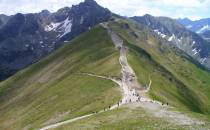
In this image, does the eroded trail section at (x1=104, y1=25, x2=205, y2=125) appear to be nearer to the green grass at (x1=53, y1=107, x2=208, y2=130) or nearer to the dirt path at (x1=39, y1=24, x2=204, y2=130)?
the dirt path at (x1=39, y1=24, x2=204, y2=130)

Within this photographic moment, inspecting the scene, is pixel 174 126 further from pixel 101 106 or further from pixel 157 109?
pixel 101 106

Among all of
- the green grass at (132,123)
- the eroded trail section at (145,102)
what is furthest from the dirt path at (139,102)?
the green grass at (132,123)

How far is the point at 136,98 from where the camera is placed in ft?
457

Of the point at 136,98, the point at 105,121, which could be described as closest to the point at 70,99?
the point at 136,98

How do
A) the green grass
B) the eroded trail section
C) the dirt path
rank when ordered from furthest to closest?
the dirt path → the eroded trail section → the green grass

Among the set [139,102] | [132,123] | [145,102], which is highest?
[132,123]

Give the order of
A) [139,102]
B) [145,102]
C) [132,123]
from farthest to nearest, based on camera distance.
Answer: [145,102] → [139,102] → [132,123]

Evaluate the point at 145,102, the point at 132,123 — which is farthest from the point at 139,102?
the point at 132,123

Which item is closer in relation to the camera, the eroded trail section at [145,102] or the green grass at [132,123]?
the green grass at [132,123]

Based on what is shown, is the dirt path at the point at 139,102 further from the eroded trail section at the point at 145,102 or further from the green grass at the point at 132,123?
the green grass at the point at 132,123

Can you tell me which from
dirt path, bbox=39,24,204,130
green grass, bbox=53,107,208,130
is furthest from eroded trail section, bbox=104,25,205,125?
green grass, bbox=53,107,208,130

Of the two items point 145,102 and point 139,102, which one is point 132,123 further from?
point 145,102

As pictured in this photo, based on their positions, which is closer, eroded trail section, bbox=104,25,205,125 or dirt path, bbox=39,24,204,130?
eroded trail section, bbox=104,25,205,125

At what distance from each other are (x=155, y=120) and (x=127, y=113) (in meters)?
17.3
